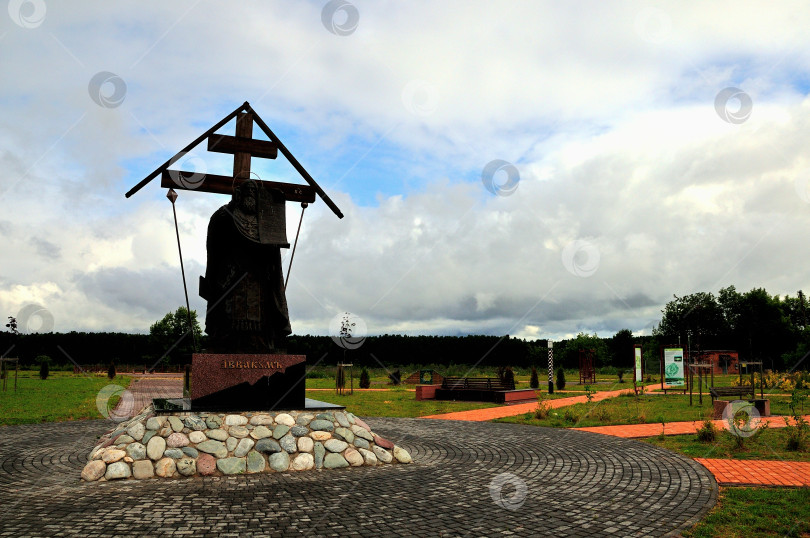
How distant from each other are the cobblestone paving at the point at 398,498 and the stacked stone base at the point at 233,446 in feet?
0.88

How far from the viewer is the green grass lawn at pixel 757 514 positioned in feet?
16.4

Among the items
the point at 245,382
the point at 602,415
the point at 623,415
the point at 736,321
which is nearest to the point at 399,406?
A: the point at 602,415

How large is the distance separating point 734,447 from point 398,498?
→ 6303 mm

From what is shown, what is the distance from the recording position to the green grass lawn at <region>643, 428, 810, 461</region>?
870 centimetres

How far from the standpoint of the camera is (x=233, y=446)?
7.82 metres

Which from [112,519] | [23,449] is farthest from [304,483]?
[23,449]

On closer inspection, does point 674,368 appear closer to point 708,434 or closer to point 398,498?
point 708,434

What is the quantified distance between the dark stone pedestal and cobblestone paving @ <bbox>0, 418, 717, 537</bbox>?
147 cm

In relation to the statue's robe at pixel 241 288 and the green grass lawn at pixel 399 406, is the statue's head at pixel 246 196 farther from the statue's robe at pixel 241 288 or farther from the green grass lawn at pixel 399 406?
the green grass lawn at pixel 399 406

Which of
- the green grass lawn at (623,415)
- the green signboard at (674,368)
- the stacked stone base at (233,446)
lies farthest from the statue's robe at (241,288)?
the green signboard at (674,368)

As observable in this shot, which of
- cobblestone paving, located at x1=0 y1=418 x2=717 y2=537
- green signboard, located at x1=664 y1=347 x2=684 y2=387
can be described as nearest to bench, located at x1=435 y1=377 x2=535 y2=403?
green signboard, located at x1=664 y1=347 x2=684 y2=387

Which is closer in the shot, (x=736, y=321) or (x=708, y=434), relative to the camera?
(x=708, y=434)

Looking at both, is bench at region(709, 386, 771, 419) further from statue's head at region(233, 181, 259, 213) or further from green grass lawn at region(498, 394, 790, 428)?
statue's head at region(233, 181, 259, 213)

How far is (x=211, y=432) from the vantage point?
795 centimetres
